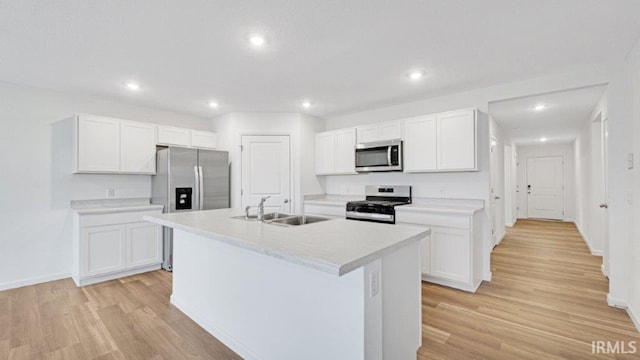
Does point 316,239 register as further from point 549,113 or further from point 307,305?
point 549,113

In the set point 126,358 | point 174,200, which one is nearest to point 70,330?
point 126,358

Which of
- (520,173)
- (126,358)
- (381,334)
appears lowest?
(126,358)

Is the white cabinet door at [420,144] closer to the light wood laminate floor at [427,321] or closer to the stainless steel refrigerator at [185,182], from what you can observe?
the light wood laminate floor at [427,321]

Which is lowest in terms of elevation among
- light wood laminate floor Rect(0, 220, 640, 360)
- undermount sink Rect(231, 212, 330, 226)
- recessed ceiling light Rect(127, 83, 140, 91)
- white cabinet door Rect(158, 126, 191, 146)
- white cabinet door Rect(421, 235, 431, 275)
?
light wood laminate floor Rect(0, 220, 640, 360)

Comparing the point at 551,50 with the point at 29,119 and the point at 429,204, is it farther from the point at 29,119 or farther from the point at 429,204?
the point at 29,119

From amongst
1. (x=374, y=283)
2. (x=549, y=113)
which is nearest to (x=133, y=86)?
(x=374, y=283)

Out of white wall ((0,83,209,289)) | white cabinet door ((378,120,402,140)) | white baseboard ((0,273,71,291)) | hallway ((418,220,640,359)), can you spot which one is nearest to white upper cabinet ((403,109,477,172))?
white cabinet door ((378,120,402,140))

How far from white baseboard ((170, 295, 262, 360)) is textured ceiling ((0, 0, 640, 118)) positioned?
234 centimetres

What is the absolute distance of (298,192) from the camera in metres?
4.71

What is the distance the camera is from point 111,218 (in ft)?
11.7

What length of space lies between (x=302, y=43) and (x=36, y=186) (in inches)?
146

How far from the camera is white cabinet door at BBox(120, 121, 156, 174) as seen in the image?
384cm

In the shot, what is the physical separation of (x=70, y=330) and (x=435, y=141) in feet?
13.8

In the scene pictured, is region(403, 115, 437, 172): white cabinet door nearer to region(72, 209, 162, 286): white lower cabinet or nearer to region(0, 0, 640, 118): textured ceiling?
region(0, 0, 640, 118): textured ceiling
